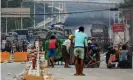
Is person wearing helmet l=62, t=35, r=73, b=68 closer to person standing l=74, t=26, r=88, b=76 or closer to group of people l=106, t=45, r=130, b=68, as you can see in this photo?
group of people l=106, t=45, r=130, b=68

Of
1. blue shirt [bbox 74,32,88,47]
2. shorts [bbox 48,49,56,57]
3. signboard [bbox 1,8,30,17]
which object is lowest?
shorts [bbox 48,49,56,57]

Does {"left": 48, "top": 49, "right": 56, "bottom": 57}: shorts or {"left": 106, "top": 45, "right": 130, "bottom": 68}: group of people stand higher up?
{"left": 48, "top": 49, "right": 56, "bottom": 57}: shorts

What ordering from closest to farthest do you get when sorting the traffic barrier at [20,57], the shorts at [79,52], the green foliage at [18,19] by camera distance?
the shorts at [79,52] → the traffic barrier at [20,57] → the green foliage at [18,19]

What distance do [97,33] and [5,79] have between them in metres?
39.0

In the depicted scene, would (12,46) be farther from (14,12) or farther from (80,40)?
(80,40)

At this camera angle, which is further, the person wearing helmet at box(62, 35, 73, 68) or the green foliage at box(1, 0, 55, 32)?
the green foliage at box(1, 0, 55, 32)

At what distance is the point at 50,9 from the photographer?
102938 millimetres

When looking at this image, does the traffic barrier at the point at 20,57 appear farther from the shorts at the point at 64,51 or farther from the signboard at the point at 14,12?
the signboard at the point at 14,12

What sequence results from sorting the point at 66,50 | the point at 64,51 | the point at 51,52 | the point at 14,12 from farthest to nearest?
the point at 14,12, the point at 51,52, the point at 64,51, the point at 66,50

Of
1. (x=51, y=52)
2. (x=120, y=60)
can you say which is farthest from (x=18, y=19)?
(x=120, y=60)

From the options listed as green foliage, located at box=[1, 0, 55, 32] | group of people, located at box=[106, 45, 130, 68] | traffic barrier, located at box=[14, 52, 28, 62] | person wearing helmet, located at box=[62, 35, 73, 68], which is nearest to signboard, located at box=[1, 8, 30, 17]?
green foliage, located at box=[1, 0, 55, 32]

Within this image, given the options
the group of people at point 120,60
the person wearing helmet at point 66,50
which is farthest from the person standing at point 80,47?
the group of people at point 120,60

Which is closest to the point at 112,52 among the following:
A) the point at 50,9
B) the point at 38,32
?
the point at 38,32

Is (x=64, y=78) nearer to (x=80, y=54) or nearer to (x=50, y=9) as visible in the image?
(x=80, y=54)
